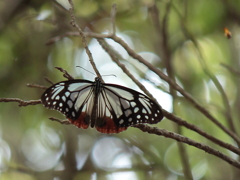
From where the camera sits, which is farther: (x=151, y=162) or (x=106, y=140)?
(x=106, y=140)

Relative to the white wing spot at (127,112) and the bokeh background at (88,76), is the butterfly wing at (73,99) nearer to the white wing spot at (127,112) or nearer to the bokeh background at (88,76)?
the white wing spot at (127,112)

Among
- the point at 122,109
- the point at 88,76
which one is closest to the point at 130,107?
the point at 122,109

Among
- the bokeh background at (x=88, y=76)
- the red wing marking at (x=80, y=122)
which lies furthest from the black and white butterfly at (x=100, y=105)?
the bokeh background at (x=88, y=76)

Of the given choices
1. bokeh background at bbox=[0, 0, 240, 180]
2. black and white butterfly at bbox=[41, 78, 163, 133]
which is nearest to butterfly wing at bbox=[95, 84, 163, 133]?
black and white butterfly at bbox=[41, 78, 163, 133]

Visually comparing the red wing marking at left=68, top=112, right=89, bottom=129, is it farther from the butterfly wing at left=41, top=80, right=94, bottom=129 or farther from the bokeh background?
the bokeh background

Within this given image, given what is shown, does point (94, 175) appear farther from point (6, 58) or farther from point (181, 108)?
point (6, 58)

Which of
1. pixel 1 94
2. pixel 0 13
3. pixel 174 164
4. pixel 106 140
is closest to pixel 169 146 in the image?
pixel 174 164

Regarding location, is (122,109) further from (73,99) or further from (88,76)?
(88,76)

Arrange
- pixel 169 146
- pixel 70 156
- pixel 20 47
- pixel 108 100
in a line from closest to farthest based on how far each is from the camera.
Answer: pixel 108 100 → pixel 70 156 → pixel 20 47 → pixel 169 146
